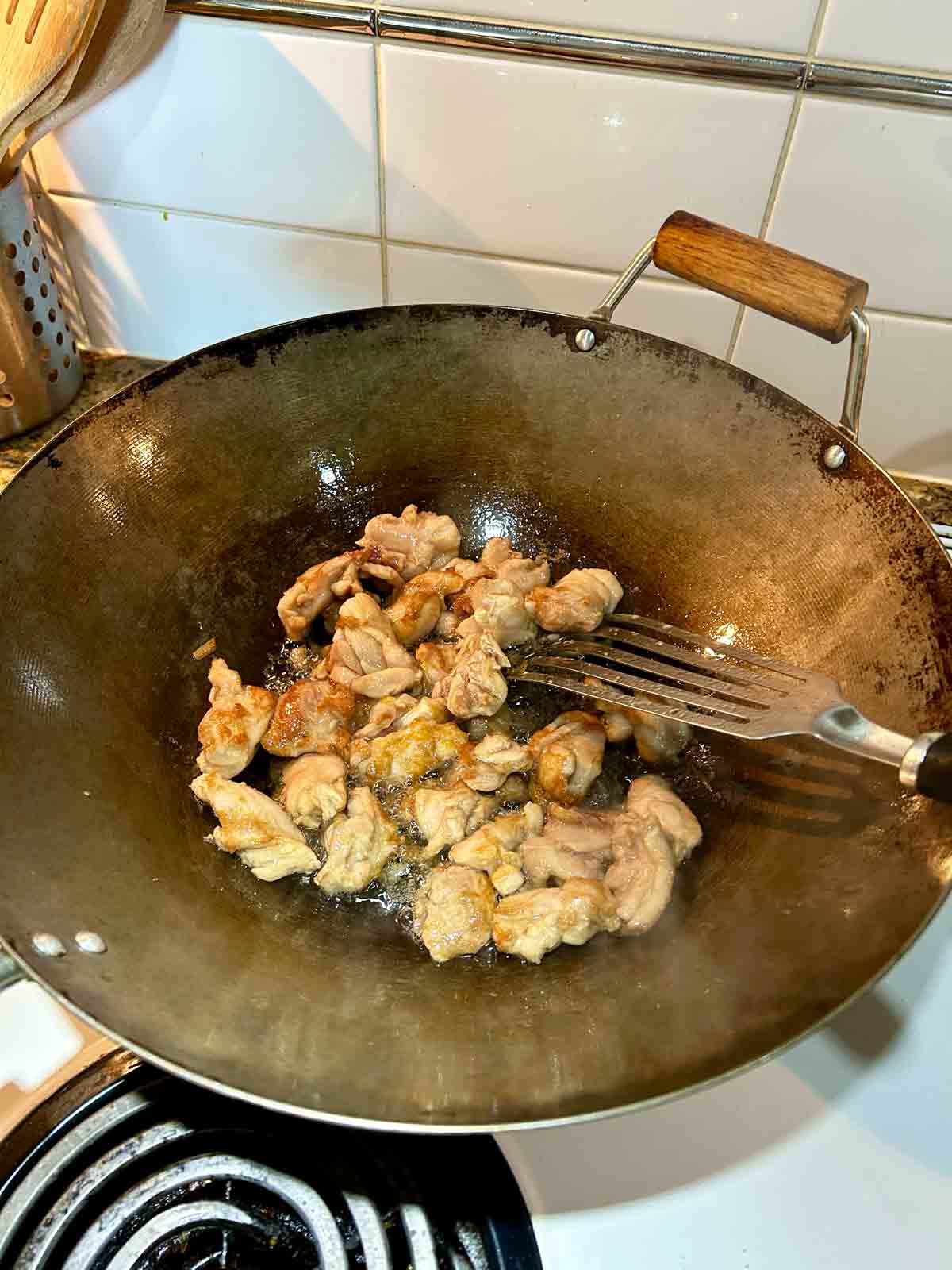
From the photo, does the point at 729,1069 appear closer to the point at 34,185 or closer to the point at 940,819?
the point at 940,819

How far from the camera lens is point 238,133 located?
1.11 meters

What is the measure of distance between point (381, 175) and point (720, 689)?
0.72 meters

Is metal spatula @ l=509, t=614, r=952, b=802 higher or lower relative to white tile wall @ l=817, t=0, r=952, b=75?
lower

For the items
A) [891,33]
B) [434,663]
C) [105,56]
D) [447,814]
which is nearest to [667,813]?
[447,814]

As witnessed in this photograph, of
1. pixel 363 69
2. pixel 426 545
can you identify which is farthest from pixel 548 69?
pixel 426 545

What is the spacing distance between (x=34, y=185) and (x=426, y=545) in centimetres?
72

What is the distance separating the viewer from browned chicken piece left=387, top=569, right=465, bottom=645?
39.9 inches

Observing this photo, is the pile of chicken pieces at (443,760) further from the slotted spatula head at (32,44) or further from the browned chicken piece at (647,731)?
the slotted spatula head at (32,44)

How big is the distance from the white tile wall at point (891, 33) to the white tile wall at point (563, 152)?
0.07 m

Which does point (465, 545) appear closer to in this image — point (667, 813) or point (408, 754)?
point (408, 754)

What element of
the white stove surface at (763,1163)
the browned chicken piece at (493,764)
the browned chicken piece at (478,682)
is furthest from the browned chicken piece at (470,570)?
the white stove surface at (763,1163)

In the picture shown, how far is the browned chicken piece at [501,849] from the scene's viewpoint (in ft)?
2.71

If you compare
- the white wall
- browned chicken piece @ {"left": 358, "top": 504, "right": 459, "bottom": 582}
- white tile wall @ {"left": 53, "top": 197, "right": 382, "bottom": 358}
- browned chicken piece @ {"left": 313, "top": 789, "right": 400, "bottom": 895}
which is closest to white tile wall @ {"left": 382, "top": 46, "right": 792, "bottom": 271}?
the white wall

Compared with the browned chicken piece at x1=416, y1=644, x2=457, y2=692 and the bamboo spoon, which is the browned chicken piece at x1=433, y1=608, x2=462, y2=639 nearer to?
the browned chicken piece at x1=416, y1=644, x2=457, y2=692
